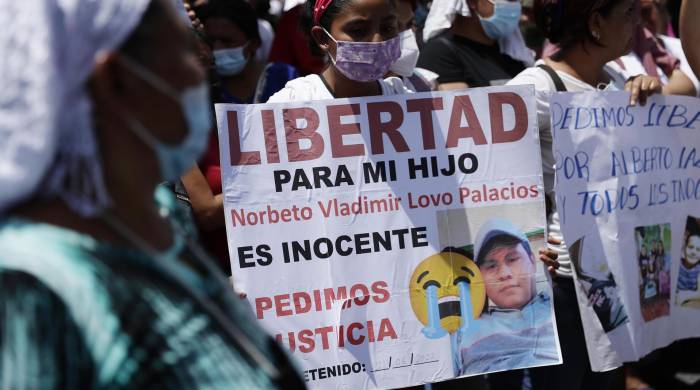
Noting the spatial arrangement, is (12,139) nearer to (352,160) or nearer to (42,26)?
(42,26)

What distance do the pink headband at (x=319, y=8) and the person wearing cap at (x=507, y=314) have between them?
3.07 feet

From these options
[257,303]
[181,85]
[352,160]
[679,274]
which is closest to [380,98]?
[352,160]

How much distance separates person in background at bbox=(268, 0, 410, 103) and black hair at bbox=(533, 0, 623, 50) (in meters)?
0.65

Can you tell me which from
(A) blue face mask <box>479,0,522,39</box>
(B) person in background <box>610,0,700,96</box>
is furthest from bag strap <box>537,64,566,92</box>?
(A) blue face mask <box>479,0,522,39</box>

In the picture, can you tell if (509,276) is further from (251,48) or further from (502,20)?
(251,48)

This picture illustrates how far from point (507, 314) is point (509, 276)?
132 mm

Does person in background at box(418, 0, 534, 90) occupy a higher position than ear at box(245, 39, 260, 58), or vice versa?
ear at box(245, 39, 260, 58)

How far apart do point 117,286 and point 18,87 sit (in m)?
0.31

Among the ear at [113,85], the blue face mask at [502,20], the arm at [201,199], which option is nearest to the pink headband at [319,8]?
the arm at [201,199]

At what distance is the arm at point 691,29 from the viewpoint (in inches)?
157

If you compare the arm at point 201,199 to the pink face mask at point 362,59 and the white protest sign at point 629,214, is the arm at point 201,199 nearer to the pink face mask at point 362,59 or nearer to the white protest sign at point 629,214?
the pink face mask at point 362,59

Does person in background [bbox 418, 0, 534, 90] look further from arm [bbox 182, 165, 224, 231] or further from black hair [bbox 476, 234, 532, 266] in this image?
arm [bbox 182, 165, 224, 231]

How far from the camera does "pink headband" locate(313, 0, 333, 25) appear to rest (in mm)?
3516

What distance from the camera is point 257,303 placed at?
324 cm
